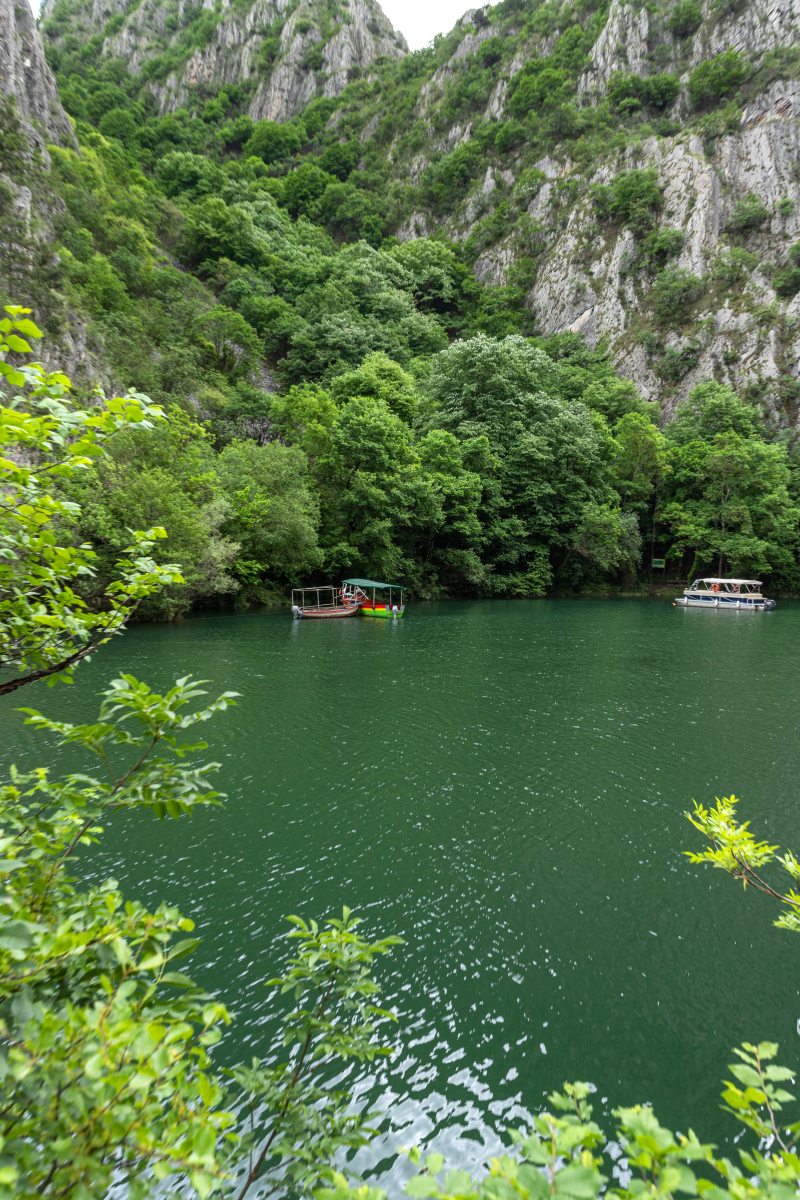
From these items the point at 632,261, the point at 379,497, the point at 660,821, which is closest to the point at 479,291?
the point at 632,261

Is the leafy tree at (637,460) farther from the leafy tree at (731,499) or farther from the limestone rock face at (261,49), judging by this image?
the limestone rock face at (261,49)

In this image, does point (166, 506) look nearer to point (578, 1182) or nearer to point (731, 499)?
point (578, 1182)

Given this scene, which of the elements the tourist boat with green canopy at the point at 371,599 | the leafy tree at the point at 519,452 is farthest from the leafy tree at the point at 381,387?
the tourist boat with green canopy at the point at 371,599

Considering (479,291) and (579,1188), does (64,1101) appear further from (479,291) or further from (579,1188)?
(479,291)

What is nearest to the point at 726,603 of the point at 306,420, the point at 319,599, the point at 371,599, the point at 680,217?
the point at 371,599

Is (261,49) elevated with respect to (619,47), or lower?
elevated

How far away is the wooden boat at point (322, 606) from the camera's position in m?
34.1

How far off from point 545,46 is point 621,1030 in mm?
131045

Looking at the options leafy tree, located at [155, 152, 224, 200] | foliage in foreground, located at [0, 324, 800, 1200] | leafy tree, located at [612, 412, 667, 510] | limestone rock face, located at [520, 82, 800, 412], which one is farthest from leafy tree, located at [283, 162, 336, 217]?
foliage in foreground, located at [0, 324, 800, 1200]

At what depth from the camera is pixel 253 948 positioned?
Answer: 20.5ft

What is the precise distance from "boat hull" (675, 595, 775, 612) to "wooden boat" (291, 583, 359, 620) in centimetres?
2739

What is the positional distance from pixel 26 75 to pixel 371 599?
46459 mm

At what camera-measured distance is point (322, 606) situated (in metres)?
37.3

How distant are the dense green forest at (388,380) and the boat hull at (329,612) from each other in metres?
4.48
